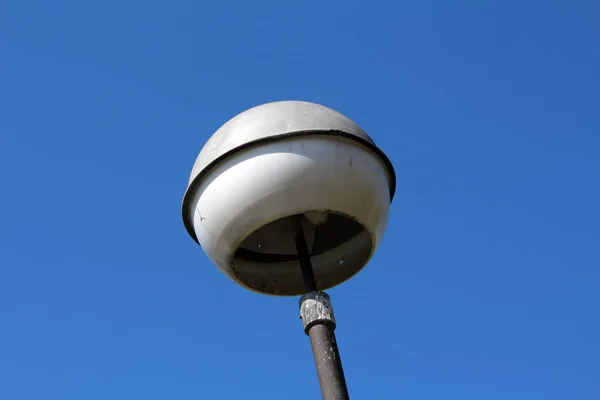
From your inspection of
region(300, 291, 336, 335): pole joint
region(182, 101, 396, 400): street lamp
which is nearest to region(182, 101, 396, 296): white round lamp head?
region(182, 101, 396, 400): street lamp

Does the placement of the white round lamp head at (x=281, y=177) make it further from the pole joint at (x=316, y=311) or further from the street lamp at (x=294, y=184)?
the pole joint at (x=316, y=311)

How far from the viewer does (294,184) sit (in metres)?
4.48

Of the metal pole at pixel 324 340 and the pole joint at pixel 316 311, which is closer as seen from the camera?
the metal pole at pixel 324 340

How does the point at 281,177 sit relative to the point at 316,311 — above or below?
above

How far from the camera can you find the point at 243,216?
4.52m

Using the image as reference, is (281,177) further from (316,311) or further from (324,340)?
(324,340)

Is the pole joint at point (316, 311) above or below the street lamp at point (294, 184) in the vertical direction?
below

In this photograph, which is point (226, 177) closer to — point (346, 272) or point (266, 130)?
point (266, 130)

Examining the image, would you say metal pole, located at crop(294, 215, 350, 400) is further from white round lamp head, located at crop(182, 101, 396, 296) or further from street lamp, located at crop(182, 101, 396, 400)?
white round lamp head, located at crop(182, 101, 396, 296)

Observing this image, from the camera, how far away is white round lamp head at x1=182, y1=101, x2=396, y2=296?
450 centimetres

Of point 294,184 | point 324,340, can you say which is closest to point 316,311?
point 324,340

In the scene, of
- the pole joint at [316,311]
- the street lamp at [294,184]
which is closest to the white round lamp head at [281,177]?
the street lamp at [294,184]

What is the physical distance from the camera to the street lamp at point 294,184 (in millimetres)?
4480

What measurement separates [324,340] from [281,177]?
35.8 inches
